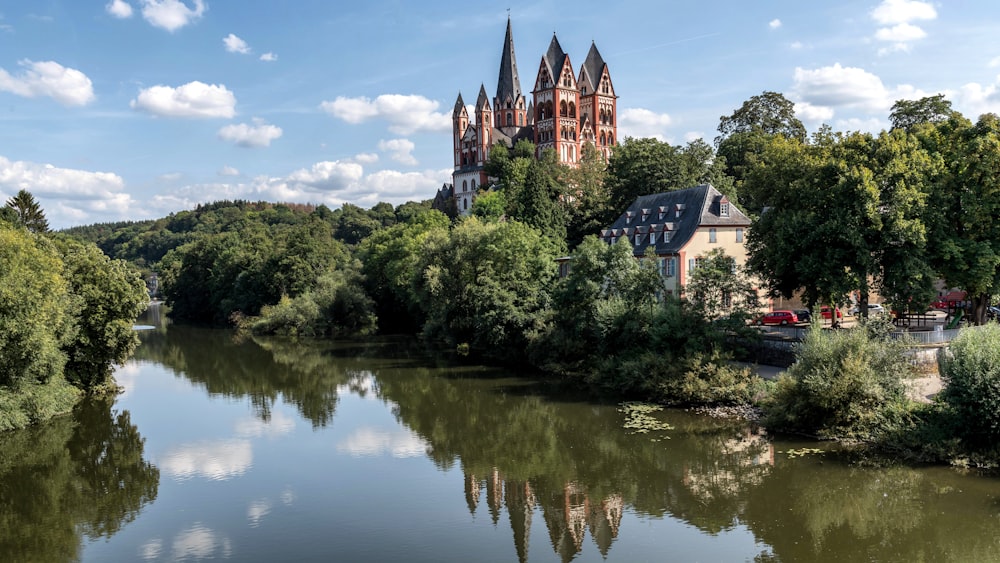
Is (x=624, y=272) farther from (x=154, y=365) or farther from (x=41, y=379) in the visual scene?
(x=154, y=365)

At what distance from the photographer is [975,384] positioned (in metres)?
21.3

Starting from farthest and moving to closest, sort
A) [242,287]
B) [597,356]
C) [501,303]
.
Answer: [242,287] → [501,303] → [597,356]

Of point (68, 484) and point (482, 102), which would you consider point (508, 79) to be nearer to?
point (482, 102)

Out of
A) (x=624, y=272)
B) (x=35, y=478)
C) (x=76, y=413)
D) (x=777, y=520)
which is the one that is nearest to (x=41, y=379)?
(x=76, y=413)

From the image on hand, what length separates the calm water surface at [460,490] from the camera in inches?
722

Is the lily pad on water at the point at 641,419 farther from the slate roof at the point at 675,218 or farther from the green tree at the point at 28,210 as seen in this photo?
the green tree at the point at 28,210

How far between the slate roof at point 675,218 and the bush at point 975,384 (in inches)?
946

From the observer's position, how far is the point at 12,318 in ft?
92.6

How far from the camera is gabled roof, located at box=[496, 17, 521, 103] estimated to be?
10869 cm

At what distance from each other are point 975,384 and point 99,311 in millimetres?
33949

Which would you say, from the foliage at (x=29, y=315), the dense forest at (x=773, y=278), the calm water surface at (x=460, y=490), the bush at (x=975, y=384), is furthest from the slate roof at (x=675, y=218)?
the foliage at (x=29, y=315)

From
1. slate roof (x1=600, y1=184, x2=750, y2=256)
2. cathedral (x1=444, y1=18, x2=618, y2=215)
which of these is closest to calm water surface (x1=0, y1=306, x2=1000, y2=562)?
slate roof (x1=600, y1=184, x2=750, y2=256)

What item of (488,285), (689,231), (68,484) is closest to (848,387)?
(689,231)

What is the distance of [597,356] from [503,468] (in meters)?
13.7
